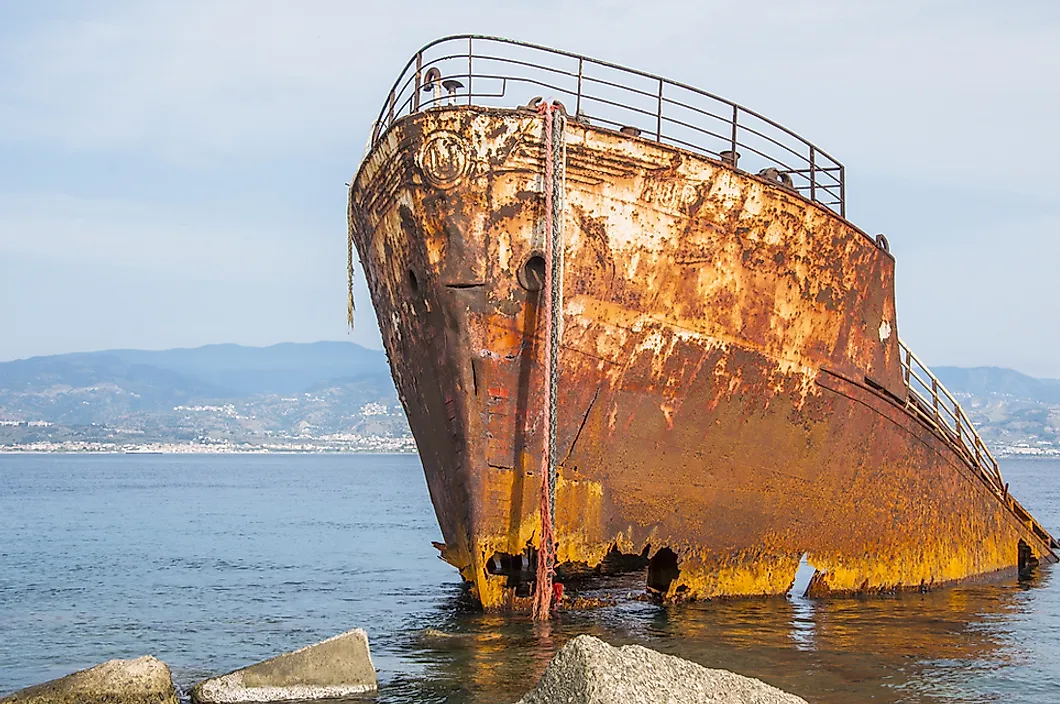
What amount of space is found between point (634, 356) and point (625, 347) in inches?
5.0

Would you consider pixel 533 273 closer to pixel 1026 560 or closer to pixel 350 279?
pixel 350 279

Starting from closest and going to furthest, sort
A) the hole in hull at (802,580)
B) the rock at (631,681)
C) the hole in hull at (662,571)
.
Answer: the rock at (631,681), the hole in hull at (662,571), the hole in hull at (802,580)

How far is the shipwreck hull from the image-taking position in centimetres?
993

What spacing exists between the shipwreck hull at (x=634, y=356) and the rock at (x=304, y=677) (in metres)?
1.64

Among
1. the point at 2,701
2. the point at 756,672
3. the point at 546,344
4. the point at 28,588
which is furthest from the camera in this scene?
the point at 28,588

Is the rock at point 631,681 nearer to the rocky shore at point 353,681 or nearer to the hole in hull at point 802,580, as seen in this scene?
the rocky shore at point 353,681

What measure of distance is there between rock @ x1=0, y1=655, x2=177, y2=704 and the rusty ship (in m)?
2.99

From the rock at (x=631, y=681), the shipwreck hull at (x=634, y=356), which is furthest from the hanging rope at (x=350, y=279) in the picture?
the rock at (x=631, y=681)

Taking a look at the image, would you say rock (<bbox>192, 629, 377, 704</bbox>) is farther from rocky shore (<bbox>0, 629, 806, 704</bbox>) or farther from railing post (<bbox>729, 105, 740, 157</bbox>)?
railing post (<bbox>729, 105, 740, 157</bbox>)

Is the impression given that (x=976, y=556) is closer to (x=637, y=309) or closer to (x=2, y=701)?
(x=637, y=309)

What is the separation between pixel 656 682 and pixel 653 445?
3.93 metres

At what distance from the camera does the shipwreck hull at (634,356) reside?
993 centimetres

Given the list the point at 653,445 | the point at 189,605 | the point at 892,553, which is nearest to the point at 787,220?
the point at 653,445

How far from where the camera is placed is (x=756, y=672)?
9.12m
